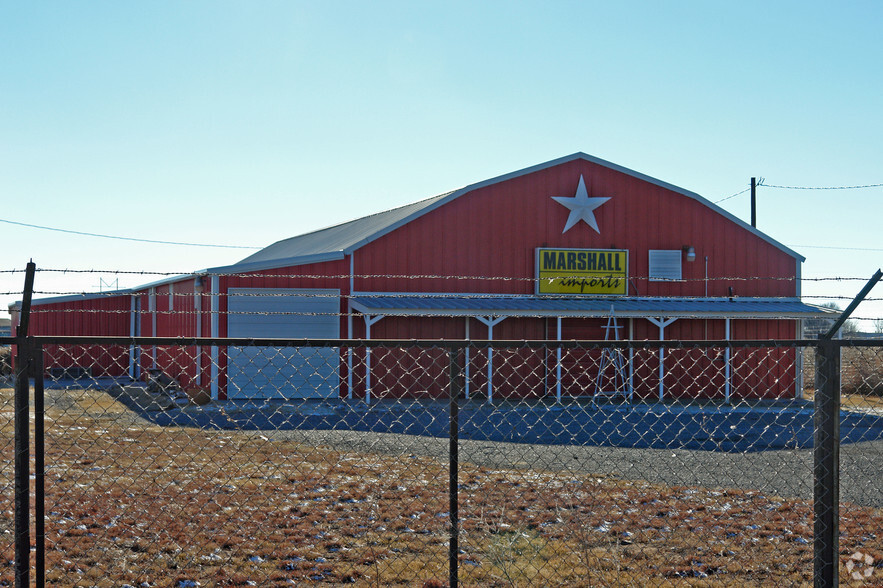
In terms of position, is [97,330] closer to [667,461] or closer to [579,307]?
[579,307]

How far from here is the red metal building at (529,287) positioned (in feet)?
72.2

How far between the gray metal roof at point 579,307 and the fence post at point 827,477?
16.0 m

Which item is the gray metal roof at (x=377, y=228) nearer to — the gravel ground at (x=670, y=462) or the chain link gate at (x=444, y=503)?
the chain link gate at (x=444, y=503)

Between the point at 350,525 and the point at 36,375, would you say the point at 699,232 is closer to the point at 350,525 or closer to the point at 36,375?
the point at 350,525

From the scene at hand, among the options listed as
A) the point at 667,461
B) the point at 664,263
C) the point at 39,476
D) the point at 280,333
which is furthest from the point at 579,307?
the point at 39,476

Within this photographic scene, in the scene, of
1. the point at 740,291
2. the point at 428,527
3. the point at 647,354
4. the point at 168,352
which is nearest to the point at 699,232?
the point at 740,291

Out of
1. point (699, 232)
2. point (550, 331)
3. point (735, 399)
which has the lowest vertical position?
point (735, 399)

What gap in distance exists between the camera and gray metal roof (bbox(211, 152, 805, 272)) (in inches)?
866

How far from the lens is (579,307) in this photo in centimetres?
2358

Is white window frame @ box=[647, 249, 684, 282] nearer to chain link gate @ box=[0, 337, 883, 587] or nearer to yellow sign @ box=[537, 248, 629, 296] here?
yellow sign @ box=[537, 248, 629, 296]

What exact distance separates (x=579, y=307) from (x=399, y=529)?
16946 millimetres

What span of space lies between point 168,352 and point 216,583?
20.9 m

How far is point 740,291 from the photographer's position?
26156 mm

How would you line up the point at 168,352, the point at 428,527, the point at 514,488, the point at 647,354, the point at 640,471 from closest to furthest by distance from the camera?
1. the point at 428,527
2. the point at 514,488
3. the point at 640,471
4. the point at 647,354
5. the point at 168,352
